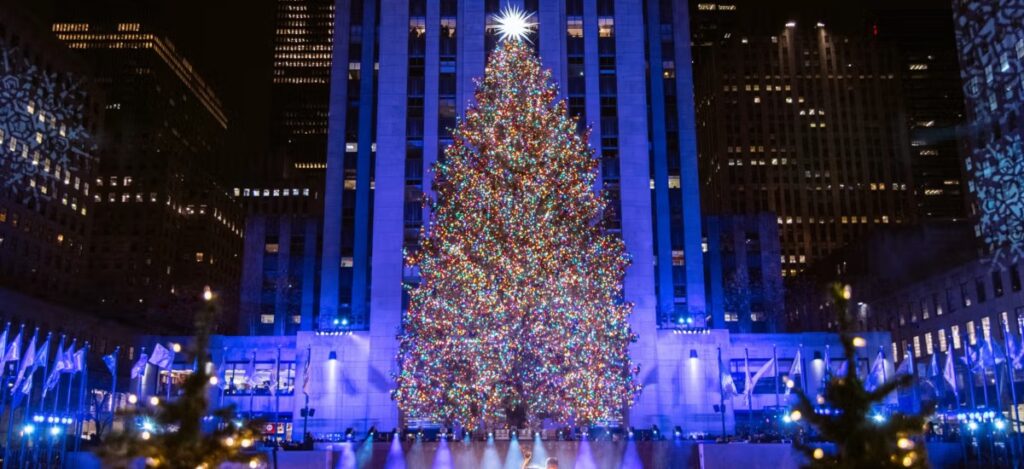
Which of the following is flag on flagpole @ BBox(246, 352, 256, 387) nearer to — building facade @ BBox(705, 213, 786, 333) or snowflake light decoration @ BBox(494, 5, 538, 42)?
snowflake light decoration @ BBox(494, 5, 538, 42)

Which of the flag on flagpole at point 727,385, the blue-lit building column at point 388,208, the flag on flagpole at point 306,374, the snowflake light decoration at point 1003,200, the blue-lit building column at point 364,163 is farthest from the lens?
the snowflake light decoration at point 1003,200

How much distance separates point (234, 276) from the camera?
7116 inches

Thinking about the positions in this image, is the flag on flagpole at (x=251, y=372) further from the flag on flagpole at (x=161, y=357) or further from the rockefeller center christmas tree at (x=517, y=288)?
the rockefeller center christmas tree at (x=517, y=288)

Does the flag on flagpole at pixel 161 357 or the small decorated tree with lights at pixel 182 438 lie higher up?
the flag on flagpole at pixel 161 357

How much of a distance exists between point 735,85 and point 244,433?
6098 inches

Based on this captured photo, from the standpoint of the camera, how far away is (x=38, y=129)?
10469 centimetres

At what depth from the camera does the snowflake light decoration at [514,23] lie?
195 ft

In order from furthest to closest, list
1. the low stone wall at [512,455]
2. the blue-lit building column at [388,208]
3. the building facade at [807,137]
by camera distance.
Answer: the building facade at [807,137]
the blue-lit building column at [388,208]
the low stone wall at [512,455]

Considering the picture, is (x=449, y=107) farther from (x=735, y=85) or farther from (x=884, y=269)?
(x=735, y=85)

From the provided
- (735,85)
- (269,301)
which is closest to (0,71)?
(269,301)

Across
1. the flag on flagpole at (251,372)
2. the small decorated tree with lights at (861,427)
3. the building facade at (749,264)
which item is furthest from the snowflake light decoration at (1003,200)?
the small decorated tree with lights at (861,427)

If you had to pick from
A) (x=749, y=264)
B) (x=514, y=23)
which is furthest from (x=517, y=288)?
(x=749, y=264)

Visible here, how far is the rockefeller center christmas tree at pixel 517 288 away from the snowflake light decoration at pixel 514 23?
1949 cm

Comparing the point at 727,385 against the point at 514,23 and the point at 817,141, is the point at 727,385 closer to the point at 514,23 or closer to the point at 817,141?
the point at 514,23
